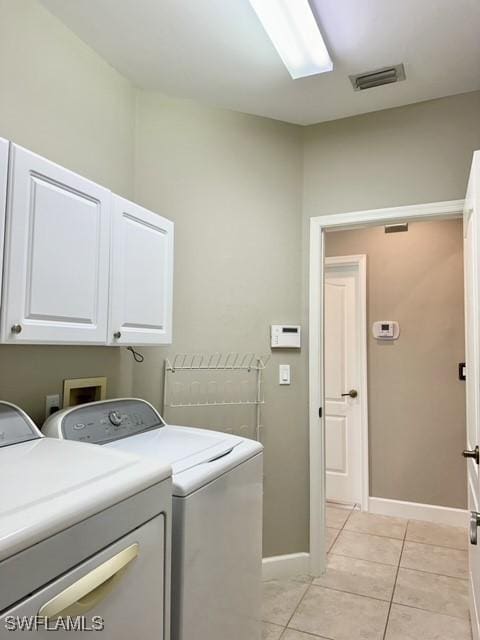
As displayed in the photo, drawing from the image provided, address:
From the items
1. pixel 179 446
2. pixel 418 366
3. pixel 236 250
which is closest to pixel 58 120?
pixel 236 250

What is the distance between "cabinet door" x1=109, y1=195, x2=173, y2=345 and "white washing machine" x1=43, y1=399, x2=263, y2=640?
1.06ft

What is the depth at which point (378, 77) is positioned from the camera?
215 cm

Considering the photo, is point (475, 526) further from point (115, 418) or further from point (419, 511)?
point (419, 511)

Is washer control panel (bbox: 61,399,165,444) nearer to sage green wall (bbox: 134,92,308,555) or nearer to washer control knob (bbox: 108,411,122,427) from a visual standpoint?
washer control knob (bbox: 108,411,122,427)

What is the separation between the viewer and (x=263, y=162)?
8.46 ft

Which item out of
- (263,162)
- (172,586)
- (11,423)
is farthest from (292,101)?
(172,586)

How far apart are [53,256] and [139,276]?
45 centimetres

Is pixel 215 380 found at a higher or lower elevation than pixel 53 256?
lower

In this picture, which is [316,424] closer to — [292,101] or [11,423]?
[11,423]

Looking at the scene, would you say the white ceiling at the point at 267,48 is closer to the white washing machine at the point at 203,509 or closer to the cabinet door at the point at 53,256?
the cabinet door at the point at 53,256

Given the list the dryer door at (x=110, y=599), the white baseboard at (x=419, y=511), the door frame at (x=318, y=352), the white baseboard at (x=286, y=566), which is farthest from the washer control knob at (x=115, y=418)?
the white baseboard at (x=419, y=511)

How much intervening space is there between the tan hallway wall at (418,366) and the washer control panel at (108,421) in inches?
88.7

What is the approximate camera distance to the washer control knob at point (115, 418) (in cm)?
168

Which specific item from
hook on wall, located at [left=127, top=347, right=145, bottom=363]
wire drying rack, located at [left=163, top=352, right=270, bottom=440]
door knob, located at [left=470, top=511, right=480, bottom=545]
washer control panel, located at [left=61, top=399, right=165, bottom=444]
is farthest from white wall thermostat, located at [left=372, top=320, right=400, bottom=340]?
washer control panel, located at [left=61, top=399, right=165, bottom=444]
